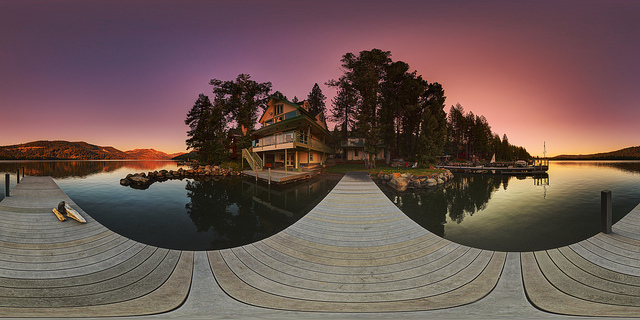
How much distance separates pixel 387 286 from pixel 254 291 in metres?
1.94

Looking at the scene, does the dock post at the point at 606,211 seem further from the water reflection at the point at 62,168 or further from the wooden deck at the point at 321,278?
the water reflection at the point at 62,168

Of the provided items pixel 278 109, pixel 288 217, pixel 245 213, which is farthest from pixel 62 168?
pixel 288 217

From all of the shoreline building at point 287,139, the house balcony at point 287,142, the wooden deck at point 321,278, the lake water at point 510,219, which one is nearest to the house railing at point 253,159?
the shoreline building at point 287,139

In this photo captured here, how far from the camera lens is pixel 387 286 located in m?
3.05

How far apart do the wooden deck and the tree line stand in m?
20.6

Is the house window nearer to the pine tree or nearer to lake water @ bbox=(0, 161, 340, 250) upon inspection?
the pine tree

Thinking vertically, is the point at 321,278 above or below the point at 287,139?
below

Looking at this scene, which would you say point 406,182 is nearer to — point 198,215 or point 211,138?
point 198,215

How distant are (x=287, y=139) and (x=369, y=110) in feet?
36.3

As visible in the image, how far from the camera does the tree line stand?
24297mm

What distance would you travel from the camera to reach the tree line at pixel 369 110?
24.3 metres

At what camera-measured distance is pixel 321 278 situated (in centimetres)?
324

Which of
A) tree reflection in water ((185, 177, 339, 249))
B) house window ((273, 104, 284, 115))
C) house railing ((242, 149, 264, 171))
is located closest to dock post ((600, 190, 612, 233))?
tree reflection in water ((185, 177, 339, 249))

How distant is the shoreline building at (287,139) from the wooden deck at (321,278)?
15.0 metres
